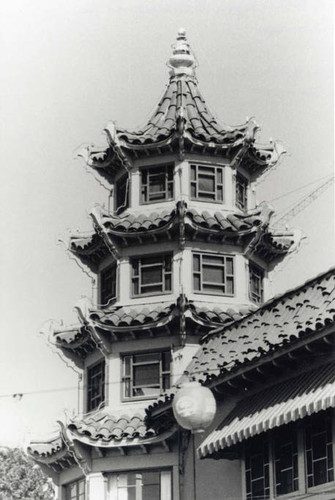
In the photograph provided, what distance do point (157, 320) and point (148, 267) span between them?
7.99ft

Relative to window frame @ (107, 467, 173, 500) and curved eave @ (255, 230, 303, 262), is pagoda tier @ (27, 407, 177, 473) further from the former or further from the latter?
curved eave @ (255, 230, 303, 262)

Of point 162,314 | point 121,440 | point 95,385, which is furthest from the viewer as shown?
point 95,385

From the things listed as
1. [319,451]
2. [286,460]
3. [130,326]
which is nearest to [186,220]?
[130,326]

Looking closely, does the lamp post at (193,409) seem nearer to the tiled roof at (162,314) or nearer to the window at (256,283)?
the tiled roof at (162,314)

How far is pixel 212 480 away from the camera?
84.7ft

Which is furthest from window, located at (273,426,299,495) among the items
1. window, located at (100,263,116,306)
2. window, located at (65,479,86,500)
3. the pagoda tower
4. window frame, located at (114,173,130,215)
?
window frame, located at (114,173,130,215)

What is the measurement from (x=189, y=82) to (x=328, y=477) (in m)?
17.1

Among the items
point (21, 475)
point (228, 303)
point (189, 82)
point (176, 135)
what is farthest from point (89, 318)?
point (21, 475)

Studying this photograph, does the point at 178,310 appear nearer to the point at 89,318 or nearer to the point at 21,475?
the point at 89,318

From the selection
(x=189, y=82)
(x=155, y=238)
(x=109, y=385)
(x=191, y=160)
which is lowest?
(x=109, y=385)

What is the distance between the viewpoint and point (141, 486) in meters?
27.8

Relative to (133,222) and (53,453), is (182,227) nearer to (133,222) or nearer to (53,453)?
(133,222)

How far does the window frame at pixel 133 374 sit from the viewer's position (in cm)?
2922

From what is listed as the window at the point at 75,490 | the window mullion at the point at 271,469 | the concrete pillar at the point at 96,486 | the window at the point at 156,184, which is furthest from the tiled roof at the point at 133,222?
the window mullion at the point at 271,469
